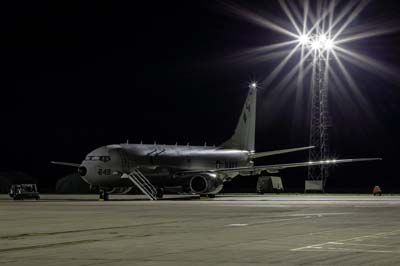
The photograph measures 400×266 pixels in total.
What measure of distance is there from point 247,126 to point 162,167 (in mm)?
15883

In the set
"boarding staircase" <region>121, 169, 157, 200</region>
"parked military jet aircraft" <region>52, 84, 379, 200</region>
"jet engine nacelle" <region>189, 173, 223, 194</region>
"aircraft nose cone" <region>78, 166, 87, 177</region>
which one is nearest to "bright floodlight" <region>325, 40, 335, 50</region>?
"parked military jet aircraft" <region>52, 84, 379, 200</region>

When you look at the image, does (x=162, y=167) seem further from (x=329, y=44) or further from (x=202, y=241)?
(x=202, y=241)

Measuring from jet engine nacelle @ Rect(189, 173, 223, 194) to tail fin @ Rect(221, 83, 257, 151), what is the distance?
41.3ft

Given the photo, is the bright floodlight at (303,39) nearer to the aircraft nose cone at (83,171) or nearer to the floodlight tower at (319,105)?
the floodlight tower at (319,105)

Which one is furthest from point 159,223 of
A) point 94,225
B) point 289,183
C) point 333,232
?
point 289,183

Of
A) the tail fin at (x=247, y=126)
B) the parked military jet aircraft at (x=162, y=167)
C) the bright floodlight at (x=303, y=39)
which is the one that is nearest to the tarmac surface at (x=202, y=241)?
the parked military jet aircraft at (x=162, y=167)

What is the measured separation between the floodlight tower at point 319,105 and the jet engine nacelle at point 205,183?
14.1 m

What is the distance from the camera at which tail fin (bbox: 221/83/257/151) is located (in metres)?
78.4

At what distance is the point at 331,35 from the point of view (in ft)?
252

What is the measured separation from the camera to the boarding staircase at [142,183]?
2438 inches

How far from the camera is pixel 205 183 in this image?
65062mm

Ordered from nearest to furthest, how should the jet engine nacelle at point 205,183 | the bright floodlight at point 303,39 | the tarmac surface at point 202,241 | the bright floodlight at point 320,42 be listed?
the tarmac surface at point 202,241
the jet engine nacelle at point 205,183
the bright floodlight at point 303,39
the bright floodlight at point 320,42

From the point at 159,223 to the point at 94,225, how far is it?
2435 mm

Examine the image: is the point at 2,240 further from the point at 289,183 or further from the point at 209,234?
the point at 289,183
